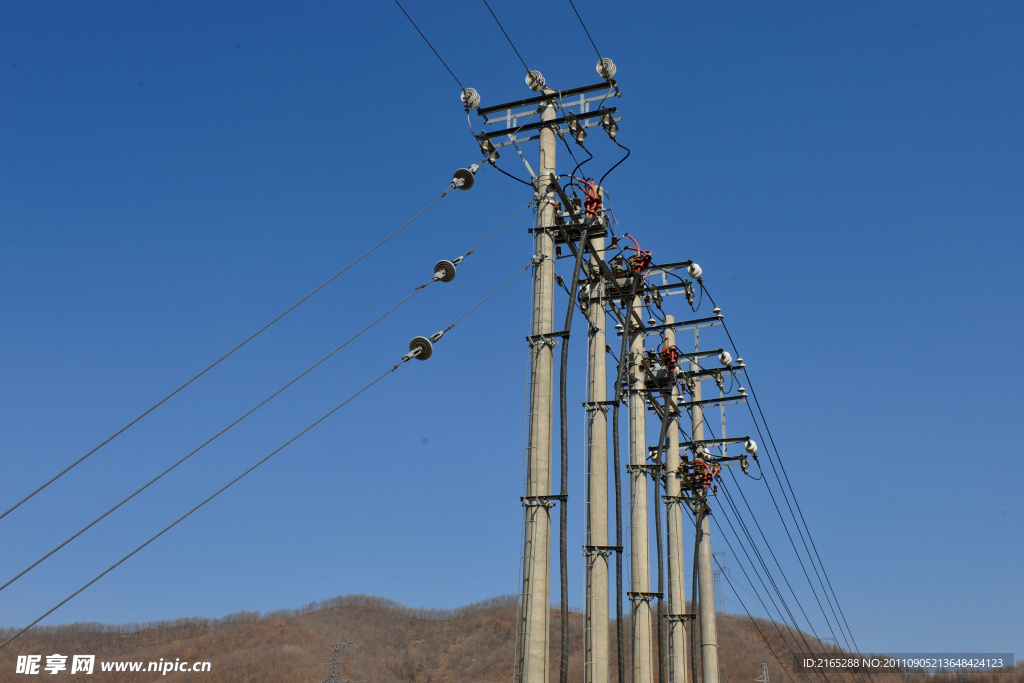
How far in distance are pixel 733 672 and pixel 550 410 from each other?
8999cm

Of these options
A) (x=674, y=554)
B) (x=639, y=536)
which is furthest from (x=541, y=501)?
(x=674, y=554)

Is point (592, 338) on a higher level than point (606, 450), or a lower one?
higher

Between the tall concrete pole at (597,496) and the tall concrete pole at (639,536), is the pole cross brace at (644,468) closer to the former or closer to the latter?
the tall concrete pole at (639,536)

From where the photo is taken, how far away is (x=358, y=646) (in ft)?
357

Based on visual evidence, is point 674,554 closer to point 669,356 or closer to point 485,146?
point 669,356

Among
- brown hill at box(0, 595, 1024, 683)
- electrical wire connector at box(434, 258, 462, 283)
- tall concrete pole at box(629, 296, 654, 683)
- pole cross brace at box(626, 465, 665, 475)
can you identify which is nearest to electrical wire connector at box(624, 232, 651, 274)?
tall concrete pole at box(629, 296, 654, 683)

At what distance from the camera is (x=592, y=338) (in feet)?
64.4

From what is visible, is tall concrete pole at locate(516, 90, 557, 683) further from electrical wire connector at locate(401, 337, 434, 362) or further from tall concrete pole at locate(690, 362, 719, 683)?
tall concrete pole at locate(690, 362, 719, 683)

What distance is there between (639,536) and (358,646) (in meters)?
98.9

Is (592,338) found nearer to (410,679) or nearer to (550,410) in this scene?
(550,410)

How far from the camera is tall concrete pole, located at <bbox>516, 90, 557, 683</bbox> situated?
11.7 metres

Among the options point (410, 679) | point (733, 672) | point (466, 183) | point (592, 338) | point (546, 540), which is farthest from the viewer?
point (410, 679)

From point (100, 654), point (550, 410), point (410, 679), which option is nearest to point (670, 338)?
point (550, 410)

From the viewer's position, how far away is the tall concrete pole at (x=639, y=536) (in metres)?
19.4
